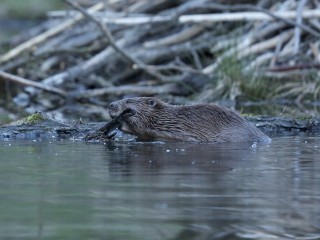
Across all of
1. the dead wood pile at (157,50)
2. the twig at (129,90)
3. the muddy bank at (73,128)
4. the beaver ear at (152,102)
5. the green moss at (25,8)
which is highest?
the green moss at (25,8)

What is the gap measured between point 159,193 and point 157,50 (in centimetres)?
1105

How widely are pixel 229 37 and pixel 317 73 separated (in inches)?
66.3

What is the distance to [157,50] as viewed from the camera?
1552cm

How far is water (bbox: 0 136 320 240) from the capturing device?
3.61m

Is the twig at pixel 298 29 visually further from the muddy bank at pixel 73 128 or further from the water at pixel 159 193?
the water at pixel 159 193

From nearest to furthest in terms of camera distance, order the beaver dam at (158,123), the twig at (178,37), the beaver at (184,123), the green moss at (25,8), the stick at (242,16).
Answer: the beaver dam at (158,123) < the beaver at (184,123) < the stick at (242,16) < the twig at (178,37) < the green moss at (25,8)

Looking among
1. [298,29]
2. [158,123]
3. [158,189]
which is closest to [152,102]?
[158,123]

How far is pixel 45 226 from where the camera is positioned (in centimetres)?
366

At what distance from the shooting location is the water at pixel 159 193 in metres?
3.61

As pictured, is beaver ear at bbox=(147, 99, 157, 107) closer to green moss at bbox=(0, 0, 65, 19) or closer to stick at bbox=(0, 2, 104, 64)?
stick at bbox=(0, 2, 104, 64)

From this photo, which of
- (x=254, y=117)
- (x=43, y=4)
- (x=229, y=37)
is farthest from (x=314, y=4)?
(x=43, y=4)

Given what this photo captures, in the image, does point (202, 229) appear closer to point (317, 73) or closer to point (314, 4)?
point (317, 73)

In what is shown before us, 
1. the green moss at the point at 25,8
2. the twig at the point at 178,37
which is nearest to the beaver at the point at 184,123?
the twig at the point at 178,37

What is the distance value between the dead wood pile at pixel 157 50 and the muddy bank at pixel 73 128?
4.49 metres
